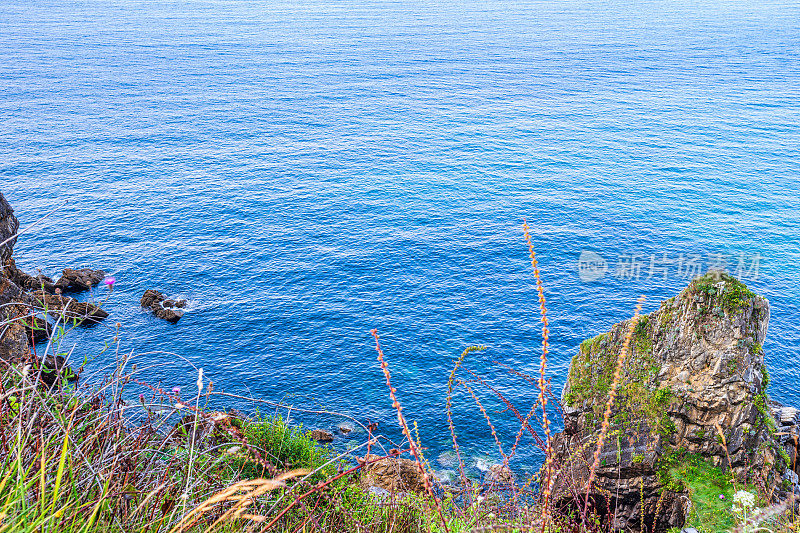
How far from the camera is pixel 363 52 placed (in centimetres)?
19912

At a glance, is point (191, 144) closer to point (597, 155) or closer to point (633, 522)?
point (597, 155)

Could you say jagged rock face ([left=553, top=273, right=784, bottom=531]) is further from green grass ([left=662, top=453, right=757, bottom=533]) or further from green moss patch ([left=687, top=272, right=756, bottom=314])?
green grass ([left=662, top=453, right=757, bottom=533])

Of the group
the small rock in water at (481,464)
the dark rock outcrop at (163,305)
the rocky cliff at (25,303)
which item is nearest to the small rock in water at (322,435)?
the small rock in water at (481,464)

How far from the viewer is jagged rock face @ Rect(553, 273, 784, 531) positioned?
28.8m

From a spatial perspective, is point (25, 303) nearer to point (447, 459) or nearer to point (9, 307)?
point (9, 307)

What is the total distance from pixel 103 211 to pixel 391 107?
70.9m

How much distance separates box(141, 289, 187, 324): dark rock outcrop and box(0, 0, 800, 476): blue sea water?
1146mm

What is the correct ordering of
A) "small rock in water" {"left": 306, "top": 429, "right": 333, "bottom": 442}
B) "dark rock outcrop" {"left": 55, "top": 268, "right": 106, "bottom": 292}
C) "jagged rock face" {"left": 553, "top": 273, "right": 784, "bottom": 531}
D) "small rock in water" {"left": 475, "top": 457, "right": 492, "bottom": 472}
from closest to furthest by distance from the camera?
"jagged rock face" {"left": 553, "top": 273, "right": 784, "bottom": 531}, "small rock in water" {"left": 475, "top": 457, "right": 492, "bottom": 472}, "small rock in water" {"left": 306, "top": 429, "right": 333, "bottom": 442}, "dark rock outcrop" {"left": 55, "top": 268, "right": 106, "bottom": 292}

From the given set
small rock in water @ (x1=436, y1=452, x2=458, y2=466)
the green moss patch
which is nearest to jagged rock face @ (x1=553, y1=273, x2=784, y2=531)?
the green moss patch

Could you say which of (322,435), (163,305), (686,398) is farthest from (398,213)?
(686,398)

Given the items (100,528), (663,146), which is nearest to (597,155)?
(663,146)

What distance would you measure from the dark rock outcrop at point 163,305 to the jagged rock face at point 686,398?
4477 cm

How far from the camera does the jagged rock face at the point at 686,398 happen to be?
2881cm

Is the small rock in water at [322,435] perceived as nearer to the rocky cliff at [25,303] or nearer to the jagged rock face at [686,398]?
the rocky cliff at [25,303]
